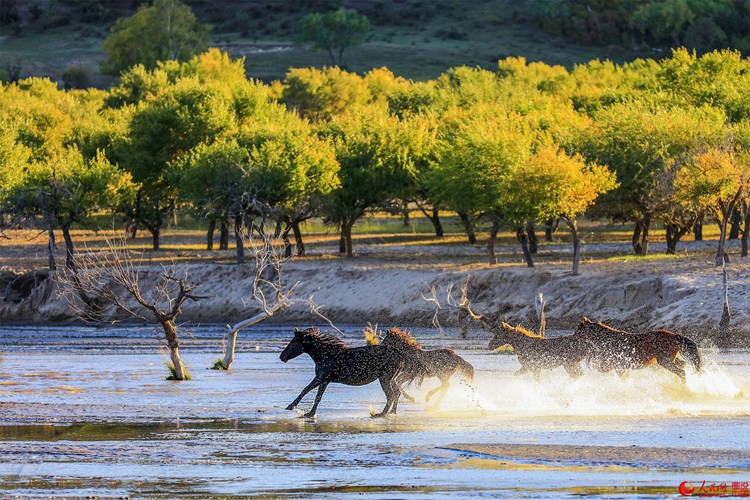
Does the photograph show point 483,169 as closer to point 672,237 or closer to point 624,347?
point 672,237

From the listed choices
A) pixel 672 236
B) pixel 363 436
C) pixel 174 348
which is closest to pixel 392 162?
pixel 672 236

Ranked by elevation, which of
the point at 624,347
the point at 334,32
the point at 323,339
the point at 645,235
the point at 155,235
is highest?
the point at 334,32

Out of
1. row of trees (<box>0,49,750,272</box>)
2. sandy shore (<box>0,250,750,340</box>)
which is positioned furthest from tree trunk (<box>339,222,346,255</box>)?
sandy shore (<box>0,250,750,340</box>)

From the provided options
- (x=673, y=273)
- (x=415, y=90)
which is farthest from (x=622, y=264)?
(x=415, y=90)

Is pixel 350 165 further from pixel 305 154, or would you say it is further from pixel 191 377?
pixel 191 377

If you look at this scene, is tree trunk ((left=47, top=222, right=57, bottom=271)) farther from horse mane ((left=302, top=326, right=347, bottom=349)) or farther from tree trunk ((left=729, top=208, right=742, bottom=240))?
horse mane ((left=302, top=326, right=347, bottom=349))

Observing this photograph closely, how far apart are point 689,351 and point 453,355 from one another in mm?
5621

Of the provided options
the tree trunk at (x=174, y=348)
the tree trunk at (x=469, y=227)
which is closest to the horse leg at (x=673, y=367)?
the tree trunk at (x=174, y=348)

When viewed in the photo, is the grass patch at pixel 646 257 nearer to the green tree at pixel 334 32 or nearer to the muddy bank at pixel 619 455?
the muddy bank at pixel 619 455

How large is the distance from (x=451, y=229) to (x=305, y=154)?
68.7 ft

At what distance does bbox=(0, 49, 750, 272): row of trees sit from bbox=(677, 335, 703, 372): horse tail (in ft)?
108

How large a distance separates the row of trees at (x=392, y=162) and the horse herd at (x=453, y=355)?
3387 centimetres

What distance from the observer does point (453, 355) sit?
95.7 ft

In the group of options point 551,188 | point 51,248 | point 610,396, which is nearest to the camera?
point 610,396
